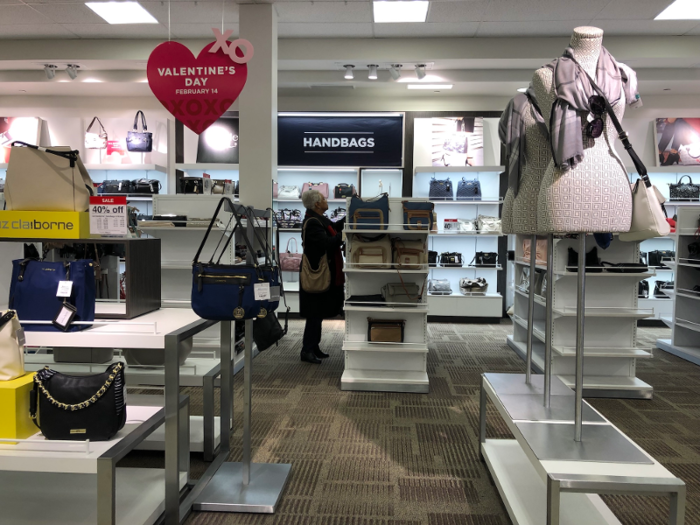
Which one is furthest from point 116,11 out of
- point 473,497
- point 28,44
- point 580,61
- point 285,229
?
point 473,497

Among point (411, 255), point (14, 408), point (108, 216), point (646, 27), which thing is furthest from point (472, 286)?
point (14, 408)

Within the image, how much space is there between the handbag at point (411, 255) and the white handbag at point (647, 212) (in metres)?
2.40

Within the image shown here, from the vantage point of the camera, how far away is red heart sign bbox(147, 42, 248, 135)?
4059 mm

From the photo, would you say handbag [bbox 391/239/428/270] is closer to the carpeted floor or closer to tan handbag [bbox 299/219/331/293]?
tan handbag [bbox 299/219/331/293]

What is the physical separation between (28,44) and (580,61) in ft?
22.8

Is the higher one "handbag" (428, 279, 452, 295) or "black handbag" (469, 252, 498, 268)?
"black handbag" (469, 252, 498, 268)

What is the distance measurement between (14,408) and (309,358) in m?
3.38

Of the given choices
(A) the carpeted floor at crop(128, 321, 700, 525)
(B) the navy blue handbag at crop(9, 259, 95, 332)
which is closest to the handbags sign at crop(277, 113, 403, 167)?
(A) the carpeted floor at crop(128, 321, 700, 525)

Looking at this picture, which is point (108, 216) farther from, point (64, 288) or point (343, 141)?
point (343, 141)

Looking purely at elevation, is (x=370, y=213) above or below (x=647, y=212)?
above

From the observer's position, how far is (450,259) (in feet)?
24.4

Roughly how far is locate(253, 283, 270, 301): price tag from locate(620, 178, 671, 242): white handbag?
1.44 meters

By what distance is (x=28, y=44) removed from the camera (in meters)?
6.34

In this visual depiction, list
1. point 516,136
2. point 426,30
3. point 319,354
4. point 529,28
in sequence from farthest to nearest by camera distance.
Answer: point 426,30
point 529,28
point 319,354
point 516,136
